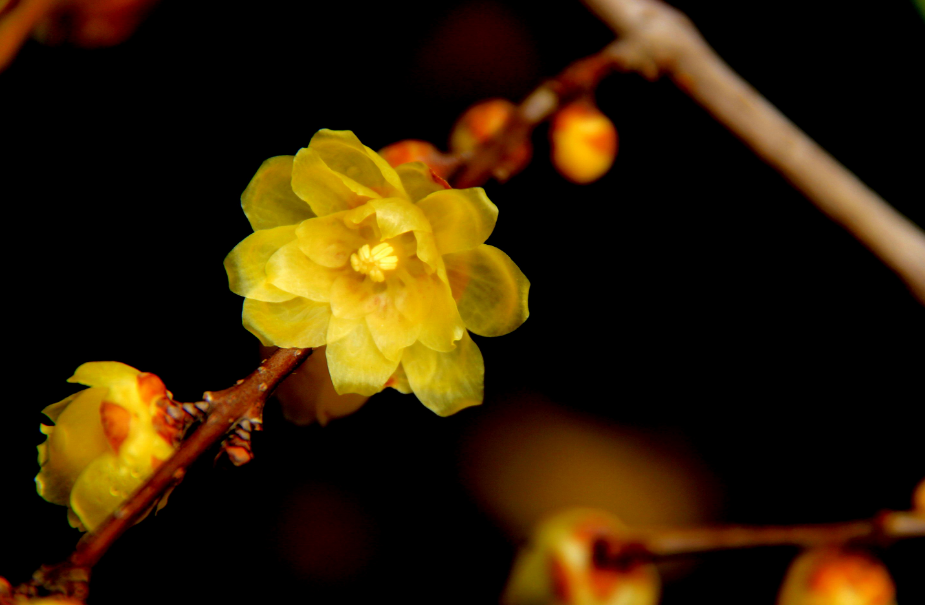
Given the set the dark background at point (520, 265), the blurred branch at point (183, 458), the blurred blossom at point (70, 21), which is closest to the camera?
the blurred branch at point (183, 458)

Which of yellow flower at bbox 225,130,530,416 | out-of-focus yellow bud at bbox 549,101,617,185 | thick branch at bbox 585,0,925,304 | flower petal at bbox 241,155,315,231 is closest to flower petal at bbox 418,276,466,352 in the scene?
yellow flower at bbox 225,130,530,416

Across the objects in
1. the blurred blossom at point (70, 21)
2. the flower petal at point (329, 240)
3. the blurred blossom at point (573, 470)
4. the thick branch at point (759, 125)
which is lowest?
the blurred blossom at point (573, 470)

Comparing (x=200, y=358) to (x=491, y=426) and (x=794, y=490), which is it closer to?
(x=491, y=426)

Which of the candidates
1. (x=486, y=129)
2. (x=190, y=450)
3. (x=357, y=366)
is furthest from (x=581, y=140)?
(x=190, y=450)

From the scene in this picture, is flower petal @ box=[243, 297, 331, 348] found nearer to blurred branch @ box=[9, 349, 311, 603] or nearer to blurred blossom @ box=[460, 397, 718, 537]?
blurred branch @ box=[9, 349, 311, 603]

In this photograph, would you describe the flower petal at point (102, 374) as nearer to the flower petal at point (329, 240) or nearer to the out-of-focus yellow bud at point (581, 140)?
the flower petal at point (329, 240)

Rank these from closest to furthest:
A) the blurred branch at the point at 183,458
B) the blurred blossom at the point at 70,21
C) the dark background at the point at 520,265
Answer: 1. the blurred branch at the point at 183,458
2. the blurred blossom at the point at 70,21
3. the dark background at the point at 520,265

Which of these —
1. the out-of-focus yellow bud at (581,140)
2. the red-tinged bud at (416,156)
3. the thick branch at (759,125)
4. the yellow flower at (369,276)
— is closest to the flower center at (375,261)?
the yellow flower at (369,276)
